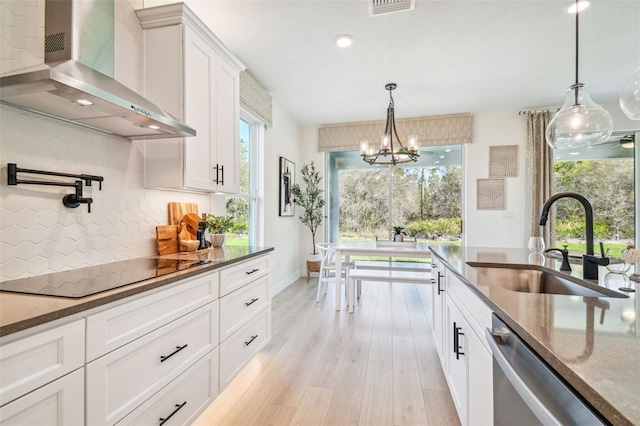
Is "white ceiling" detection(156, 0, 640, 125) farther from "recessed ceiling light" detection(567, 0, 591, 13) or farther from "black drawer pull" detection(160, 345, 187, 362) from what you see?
"black drawer pull" detection(160, 345, 187, 362)

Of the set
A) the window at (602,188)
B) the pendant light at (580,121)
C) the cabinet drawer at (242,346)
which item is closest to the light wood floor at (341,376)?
the cabinet drawer at (242,346)

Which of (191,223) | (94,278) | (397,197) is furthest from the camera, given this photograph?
(397,197)

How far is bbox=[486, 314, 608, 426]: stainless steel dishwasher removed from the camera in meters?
0.53

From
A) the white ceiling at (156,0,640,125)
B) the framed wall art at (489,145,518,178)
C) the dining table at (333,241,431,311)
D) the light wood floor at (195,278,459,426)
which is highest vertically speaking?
the white ceiling at (156,0,640,125)

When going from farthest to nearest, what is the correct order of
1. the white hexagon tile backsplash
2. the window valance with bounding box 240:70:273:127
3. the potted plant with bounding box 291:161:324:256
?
the potted plant with bounding box 291:161:324:256, the window valance with bounding box 240:70:273:127, the white hexagon tile backsplash

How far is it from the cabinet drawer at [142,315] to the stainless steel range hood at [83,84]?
84 cm

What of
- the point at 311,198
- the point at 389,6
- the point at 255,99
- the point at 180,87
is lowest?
the point at 311,198

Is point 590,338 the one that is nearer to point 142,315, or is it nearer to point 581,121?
point 142,315

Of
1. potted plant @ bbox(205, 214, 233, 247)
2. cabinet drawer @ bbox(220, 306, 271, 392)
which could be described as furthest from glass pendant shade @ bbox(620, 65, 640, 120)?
potted plant @ bbox(205, 214, 233, 247)

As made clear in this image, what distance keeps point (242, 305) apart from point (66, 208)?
3.62 ft

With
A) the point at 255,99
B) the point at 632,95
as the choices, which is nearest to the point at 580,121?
the point at 632,95

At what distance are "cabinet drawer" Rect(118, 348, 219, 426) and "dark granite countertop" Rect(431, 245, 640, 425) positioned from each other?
4.54 feet

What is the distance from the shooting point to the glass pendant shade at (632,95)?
4.28 ft

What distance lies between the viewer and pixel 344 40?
270 centimetres
